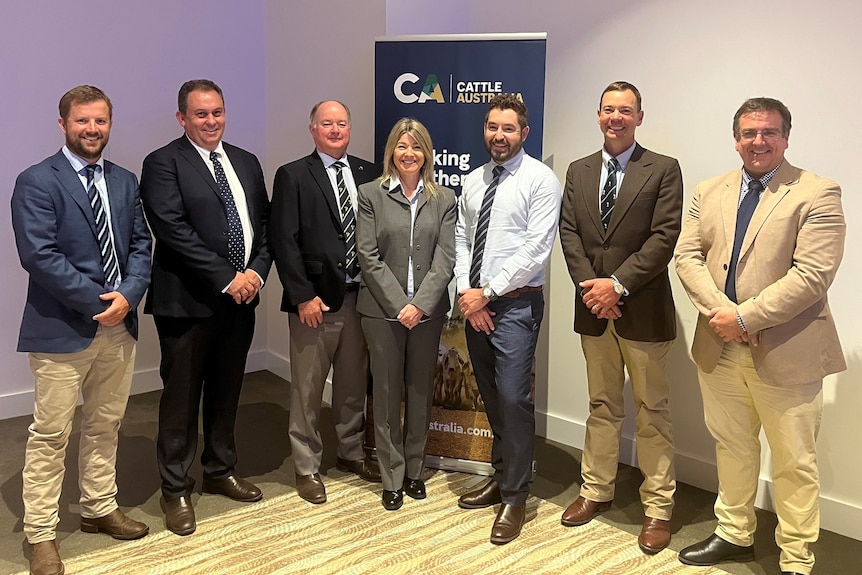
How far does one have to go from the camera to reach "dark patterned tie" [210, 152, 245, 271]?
3.31 meters

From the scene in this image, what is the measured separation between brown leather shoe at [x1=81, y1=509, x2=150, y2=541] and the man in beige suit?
2392mm

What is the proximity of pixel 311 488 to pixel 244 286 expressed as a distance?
1078 millimetres

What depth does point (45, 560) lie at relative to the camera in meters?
2.84

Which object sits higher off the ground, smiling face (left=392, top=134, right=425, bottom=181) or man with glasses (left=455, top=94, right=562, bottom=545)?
smiling face (left=392, top=134, right=425, bottom=181)

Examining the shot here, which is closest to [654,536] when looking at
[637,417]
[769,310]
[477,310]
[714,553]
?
[714,553]

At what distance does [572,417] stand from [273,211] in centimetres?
219

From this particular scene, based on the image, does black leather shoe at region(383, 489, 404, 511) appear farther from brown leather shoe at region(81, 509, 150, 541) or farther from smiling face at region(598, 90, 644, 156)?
smiling face at region(598, 90, 644, 156)

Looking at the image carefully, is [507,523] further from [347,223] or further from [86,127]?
[86,127]

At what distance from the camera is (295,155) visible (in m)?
5.39

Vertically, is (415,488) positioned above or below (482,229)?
below

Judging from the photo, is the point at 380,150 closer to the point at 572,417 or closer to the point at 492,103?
the point at 492,103

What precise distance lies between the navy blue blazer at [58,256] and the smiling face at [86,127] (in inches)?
3.5

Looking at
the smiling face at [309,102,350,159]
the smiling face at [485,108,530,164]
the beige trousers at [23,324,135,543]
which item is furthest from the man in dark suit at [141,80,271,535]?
the smiling face at [485,108,530,164]


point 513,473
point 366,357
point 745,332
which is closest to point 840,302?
point 745,332
